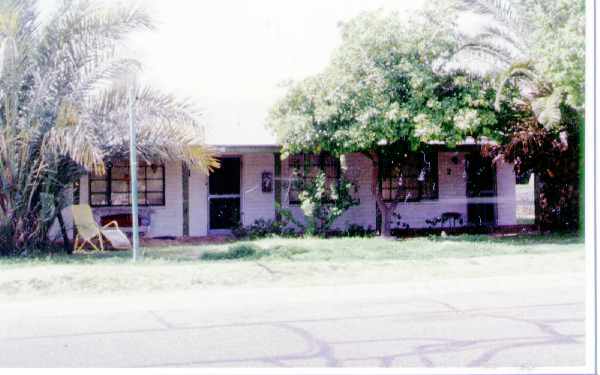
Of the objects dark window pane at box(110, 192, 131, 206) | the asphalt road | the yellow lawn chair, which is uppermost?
dark window pane at box(110, 192, 131, 206)

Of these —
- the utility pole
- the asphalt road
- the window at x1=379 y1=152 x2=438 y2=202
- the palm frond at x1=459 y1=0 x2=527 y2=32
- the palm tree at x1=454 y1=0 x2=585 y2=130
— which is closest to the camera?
the asphalt road

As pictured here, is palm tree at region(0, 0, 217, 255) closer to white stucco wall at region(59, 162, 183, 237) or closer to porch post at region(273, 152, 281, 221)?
white stucco wall at region(59, 162, 183, 237)

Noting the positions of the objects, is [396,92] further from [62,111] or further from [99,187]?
[99,187]

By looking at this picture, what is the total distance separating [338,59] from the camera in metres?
14.6

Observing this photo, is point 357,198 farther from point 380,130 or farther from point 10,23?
point 10,23

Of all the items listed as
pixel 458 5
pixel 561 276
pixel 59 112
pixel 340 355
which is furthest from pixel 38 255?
pixel 458 5

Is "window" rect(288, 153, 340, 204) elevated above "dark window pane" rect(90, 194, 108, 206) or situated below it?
above

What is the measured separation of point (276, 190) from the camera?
17531mm

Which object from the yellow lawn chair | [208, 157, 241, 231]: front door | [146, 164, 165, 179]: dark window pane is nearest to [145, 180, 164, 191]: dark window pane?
[146, 164, 165, 179]: dark window pane

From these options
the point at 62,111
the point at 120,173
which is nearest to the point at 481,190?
the point at 120,173

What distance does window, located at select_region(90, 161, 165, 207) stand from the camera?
16.8 m

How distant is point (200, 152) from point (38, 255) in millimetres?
3530

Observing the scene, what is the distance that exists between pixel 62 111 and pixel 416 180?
9.90m

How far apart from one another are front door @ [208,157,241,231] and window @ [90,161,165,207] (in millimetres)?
1304
